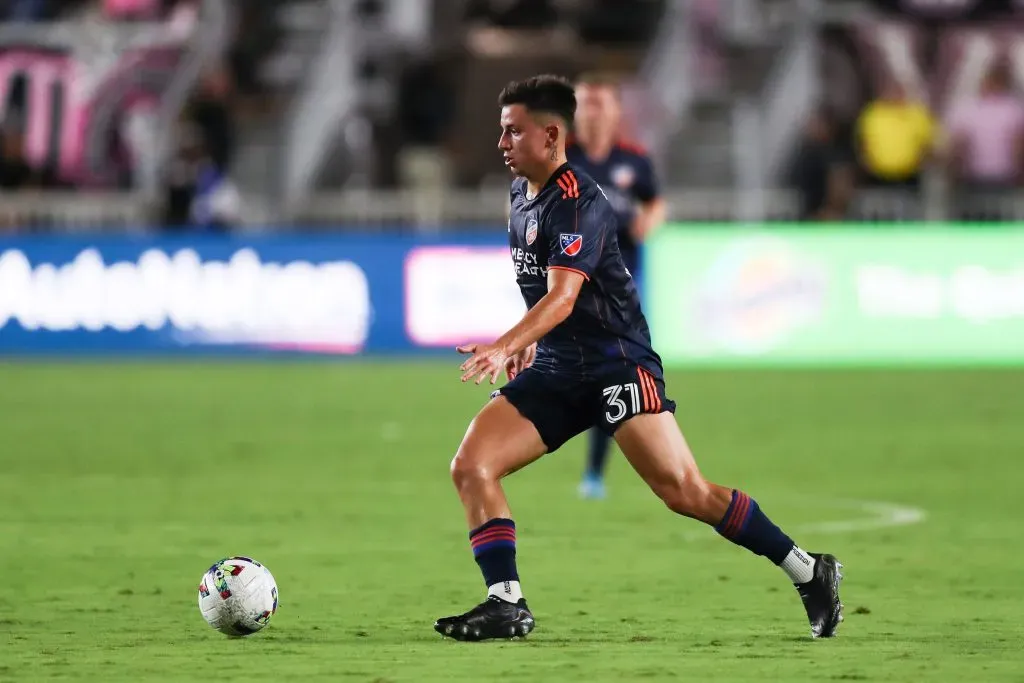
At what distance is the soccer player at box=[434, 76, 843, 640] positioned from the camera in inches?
300

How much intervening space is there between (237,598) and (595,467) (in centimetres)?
555

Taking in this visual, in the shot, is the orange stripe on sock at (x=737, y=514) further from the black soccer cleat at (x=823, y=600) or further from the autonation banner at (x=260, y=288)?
the autonation banner at (x=260, y=288)

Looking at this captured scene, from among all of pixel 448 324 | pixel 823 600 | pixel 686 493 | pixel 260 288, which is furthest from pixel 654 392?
pixel 260 288

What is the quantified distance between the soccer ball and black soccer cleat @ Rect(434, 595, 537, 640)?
0.65 meters

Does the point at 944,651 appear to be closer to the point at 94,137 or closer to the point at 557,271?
the point at 557,271

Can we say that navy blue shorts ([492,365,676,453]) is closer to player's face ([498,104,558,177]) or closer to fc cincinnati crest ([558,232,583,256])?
fc cincinnati crest ([558,232,583,256])

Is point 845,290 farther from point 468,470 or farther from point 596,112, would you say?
point 468,470

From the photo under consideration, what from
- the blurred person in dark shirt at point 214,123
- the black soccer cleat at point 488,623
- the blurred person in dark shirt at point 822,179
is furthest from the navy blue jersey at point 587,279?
the blurred person in dark shirt at point 214,123

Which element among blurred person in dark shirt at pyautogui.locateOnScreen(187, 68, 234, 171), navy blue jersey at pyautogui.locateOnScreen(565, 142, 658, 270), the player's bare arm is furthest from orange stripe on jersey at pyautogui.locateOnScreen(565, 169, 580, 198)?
blurred person in dark shirt at pyautogui.locateOnScreen(187, 68, 234, 171)

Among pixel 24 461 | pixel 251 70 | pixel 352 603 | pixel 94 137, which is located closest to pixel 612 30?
pixel 251 70

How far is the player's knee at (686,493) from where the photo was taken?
7609mm

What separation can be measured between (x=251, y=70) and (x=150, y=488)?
14.6 metres

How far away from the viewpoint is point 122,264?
2283 centimetres

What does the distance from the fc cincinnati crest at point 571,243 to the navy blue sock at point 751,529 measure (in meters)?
1.09
